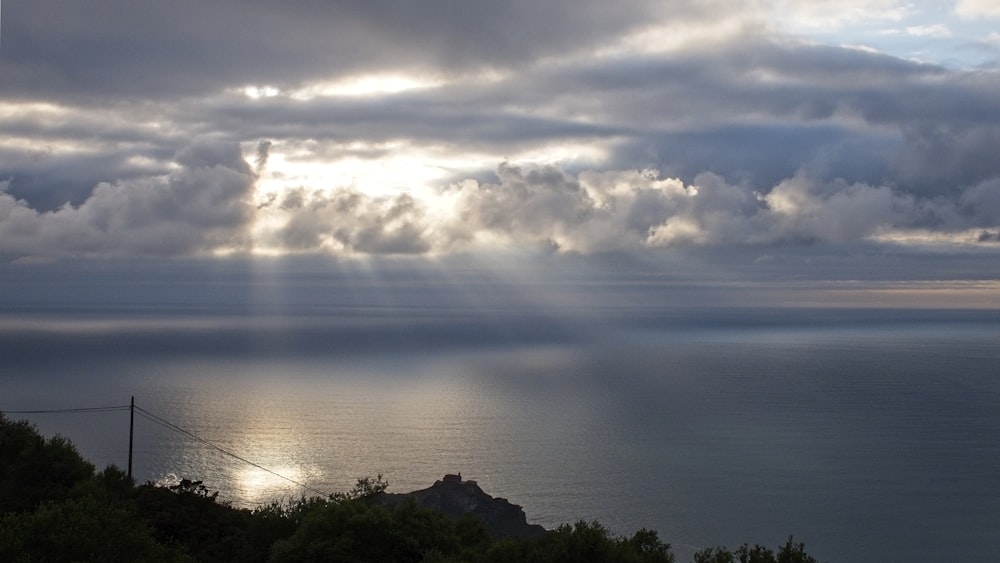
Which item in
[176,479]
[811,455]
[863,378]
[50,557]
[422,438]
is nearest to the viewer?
[50,557]

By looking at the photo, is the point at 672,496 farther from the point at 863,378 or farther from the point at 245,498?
the point at 863,378

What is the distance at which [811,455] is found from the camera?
103m

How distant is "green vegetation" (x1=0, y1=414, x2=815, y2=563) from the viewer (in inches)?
1157

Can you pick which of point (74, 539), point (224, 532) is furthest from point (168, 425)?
point (74, 539)

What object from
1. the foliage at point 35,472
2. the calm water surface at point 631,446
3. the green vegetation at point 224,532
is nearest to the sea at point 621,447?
the calm water surface at point 631,446

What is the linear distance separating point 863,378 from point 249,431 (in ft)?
473

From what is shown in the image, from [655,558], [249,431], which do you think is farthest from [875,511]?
[249,431]

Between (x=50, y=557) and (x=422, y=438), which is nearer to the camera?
(x=50, y=557)

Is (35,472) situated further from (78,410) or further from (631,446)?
(78,410)

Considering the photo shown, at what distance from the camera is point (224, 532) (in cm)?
4172

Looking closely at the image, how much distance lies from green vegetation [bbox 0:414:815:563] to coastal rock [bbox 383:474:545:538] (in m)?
12.5

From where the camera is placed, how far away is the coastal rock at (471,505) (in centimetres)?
6069

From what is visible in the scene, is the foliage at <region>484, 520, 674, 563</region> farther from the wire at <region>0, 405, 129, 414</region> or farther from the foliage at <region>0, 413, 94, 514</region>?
the wire at <region>0, 405, 129, 414</region>

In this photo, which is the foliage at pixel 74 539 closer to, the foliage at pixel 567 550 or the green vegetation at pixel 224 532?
the green vegetation at pixel 224 532
